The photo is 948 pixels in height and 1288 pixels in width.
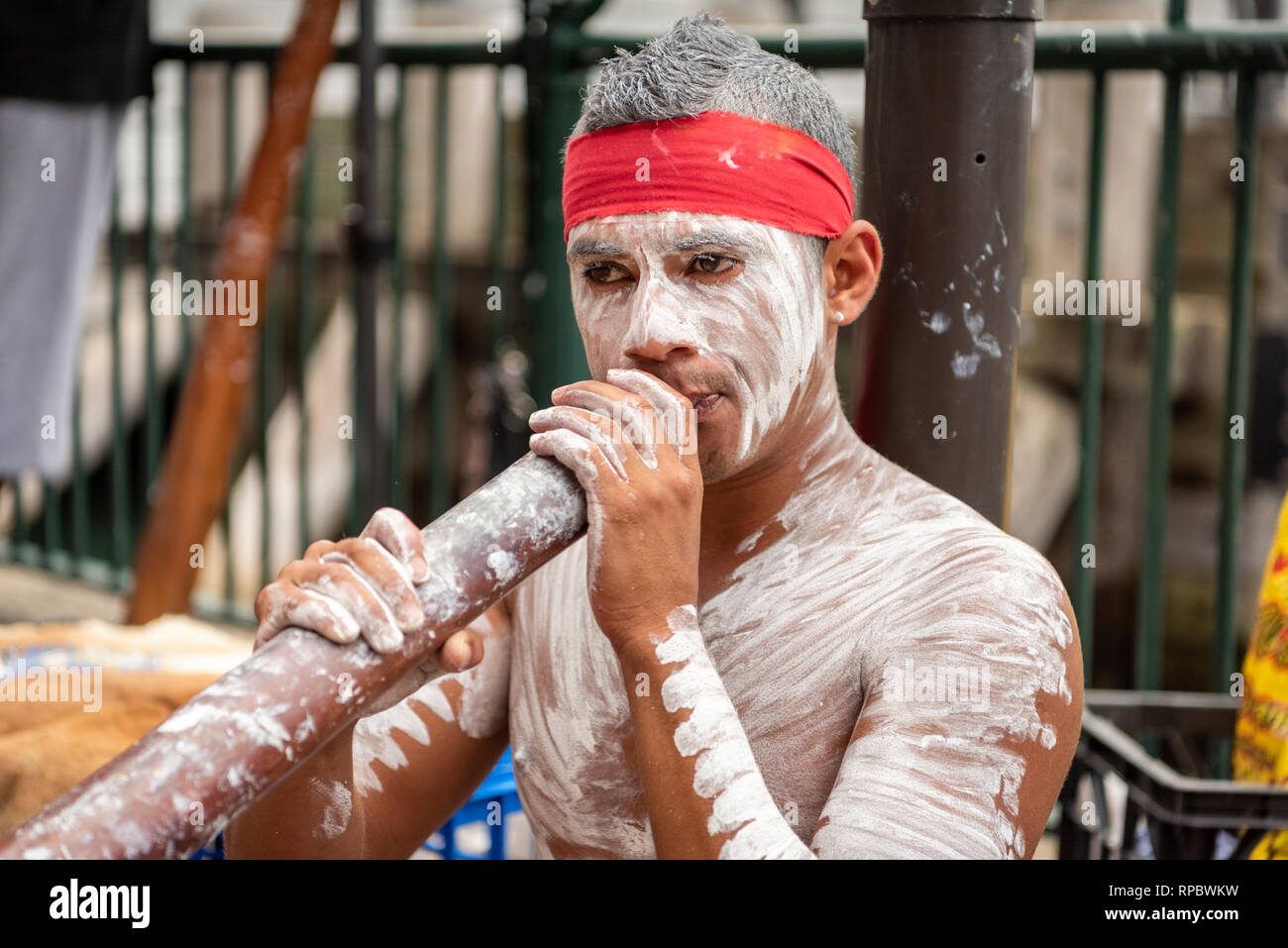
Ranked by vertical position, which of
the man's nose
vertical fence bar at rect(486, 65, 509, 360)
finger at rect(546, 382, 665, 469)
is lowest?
finger at rect(546, 382, 665, 469)

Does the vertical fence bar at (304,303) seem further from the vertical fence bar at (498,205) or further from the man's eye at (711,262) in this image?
the man's eye at (711,262)

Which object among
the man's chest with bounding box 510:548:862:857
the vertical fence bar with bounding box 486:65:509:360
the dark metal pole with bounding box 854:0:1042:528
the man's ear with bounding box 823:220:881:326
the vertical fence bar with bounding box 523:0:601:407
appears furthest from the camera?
the vertical fence bar with bounding box 486:65:509:360

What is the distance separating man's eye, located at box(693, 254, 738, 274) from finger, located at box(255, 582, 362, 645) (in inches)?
24.9

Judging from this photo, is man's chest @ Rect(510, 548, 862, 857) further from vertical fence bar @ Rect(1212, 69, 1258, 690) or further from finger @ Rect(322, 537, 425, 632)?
vertical fence bar @ Rect(1212, 69, 1258, 690)

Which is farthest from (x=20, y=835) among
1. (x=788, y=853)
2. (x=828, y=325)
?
(x=828, y=325)

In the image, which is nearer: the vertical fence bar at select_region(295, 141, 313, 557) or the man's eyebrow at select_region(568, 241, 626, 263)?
the man's eyebrow at select_region(568, 241, 626, 263)

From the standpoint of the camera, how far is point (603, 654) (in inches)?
79.4

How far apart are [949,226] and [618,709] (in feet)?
2.90

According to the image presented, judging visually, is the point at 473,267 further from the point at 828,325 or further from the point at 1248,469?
the point at 828,325

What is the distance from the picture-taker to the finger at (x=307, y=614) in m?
1.48

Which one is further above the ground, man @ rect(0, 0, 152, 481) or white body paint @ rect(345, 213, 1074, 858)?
man @ rect(0, 0, 152, 481)

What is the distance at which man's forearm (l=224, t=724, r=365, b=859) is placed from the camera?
1841 mm

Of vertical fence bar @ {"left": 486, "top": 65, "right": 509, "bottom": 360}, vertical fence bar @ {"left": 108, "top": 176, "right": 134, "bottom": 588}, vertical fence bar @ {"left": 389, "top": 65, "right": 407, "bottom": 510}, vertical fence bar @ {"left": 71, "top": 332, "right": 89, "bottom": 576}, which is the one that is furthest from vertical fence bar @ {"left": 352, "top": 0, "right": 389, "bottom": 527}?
vertical fence bar @ {"left": 71, "top": 332, "right": 89, "bottom": 576}

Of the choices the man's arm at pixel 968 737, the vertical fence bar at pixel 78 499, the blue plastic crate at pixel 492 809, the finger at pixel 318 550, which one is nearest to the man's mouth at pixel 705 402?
the man's arm at pixel 968 737
